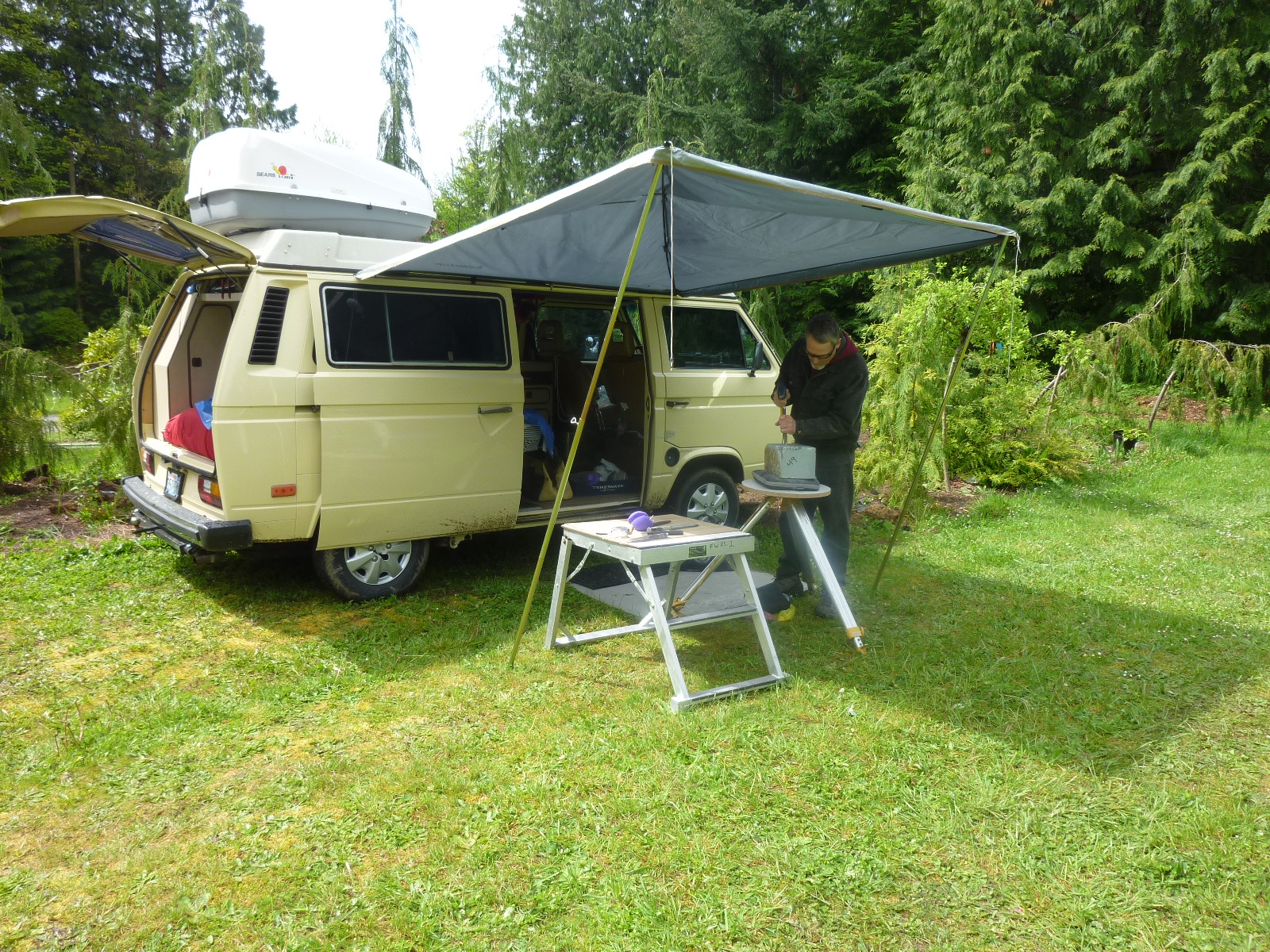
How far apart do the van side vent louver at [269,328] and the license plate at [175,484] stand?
1044mm

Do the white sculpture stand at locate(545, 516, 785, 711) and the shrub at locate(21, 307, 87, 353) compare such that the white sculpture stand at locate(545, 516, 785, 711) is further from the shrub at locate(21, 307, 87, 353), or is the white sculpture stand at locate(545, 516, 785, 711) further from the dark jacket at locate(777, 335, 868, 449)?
the shrub at locate(21, 307, 87, 353)

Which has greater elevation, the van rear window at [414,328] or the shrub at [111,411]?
the van rear window at [414,328]

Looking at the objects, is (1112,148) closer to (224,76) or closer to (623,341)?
(623,341)

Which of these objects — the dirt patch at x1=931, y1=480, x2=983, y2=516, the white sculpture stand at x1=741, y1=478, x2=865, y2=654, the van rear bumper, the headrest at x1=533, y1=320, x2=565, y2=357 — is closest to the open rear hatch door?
the van rear bumper

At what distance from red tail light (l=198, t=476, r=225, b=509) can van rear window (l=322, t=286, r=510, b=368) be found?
37.3 inches

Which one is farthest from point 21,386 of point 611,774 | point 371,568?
point 611,774

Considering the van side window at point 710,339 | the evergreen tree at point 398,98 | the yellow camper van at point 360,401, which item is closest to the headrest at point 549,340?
the yellow camper van at point 360,401

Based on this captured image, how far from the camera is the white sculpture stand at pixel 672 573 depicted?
3807 millimetres

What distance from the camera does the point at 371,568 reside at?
5.21m

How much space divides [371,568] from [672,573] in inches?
78.6

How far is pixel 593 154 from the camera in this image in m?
20.7

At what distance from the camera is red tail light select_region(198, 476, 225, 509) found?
4.59 m

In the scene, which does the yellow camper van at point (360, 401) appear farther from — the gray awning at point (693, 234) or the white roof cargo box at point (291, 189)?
the gray awning at point (693, 234)

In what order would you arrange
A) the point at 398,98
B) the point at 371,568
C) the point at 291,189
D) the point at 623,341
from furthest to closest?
the point at 398,98
the point at 623,341
the point at 371,568
the point at 291,189
